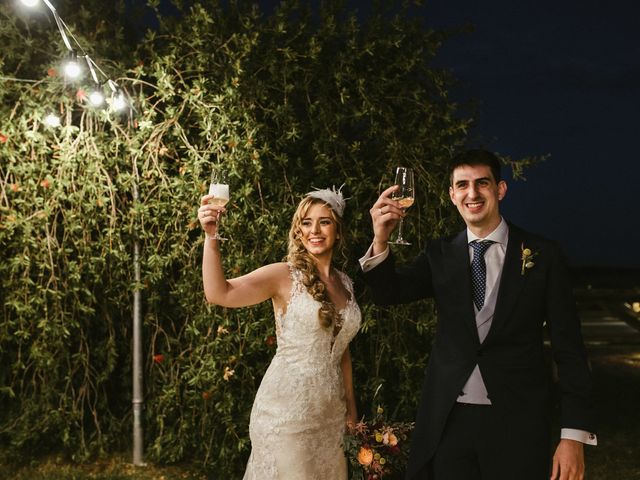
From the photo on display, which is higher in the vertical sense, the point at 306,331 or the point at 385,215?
the point at 385,215

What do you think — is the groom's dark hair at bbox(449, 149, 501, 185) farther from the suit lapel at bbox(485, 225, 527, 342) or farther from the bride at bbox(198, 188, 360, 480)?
the bride at bbox(198, 188, 360, 480)

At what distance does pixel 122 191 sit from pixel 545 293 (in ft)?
9.80

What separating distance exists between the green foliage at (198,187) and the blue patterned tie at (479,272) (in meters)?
1.42

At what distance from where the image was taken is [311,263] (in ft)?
9.11

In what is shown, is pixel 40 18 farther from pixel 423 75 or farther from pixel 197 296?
pixel 423 75

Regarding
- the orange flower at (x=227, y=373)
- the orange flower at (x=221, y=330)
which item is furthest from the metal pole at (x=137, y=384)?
the orange flower at (x=227, y=373)

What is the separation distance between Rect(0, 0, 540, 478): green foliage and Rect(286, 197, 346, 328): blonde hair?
75 centimetres

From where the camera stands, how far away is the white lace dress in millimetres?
2588

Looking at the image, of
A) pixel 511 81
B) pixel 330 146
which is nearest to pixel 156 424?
pixel 330 146

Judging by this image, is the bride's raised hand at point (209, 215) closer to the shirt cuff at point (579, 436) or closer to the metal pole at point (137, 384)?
the shirt cuff at point (579, 436)

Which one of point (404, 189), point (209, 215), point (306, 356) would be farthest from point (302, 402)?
point (404, 189)

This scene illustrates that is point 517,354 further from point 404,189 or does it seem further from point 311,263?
point 311,263

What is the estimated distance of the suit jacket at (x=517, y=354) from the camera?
192cm

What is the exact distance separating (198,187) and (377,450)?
200 centimetres
